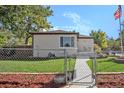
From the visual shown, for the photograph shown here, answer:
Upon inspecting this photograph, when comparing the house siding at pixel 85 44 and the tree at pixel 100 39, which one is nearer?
the house siding at pixel 85 44

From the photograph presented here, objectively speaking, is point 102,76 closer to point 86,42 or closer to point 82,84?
point 82,84

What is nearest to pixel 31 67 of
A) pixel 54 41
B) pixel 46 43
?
pixel 46 43

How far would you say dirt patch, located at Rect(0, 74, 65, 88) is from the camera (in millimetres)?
10637

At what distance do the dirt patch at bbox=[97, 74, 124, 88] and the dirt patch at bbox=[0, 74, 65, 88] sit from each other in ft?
4.67

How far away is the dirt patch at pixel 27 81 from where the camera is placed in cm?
1064

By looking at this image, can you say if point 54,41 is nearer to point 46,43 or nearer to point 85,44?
point 46,43

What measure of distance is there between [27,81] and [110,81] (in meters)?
3.07

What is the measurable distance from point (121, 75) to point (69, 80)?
2530mm

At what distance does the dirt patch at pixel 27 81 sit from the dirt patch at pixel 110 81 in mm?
1424

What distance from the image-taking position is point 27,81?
1161 cm

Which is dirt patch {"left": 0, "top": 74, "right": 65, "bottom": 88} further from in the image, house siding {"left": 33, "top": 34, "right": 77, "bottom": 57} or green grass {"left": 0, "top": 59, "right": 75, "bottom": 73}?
house siding {"left": 33, "top": 34, "right": 77, "bottom": 57}

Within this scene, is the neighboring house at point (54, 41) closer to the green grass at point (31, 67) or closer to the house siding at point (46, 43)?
the house siding at point (46, 43)

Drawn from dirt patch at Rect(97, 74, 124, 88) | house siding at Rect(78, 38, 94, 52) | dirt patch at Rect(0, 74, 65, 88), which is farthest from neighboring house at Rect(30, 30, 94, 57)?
dirt patch at Rect(97, 74, 124, 88)

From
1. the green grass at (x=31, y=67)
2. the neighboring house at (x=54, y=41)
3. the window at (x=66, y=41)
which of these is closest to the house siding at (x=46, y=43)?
the neighboring house at (x=54, y=41)
